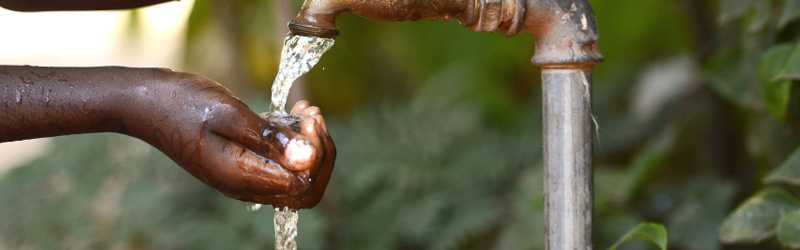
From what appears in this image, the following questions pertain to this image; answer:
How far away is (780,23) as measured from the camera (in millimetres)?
1011

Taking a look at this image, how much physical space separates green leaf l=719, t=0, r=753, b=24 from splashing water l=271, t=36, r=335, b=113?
0.57 meters

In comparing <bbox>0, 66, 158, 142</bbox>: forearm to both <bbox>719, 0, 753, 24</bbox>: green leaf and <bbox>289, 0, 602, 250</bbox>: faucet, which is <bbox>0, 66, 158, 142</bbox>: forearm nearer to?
<bbox>289, 0, 602, 250</bbox>: faucet

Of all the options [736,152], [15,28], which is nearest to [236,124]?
[736,152]

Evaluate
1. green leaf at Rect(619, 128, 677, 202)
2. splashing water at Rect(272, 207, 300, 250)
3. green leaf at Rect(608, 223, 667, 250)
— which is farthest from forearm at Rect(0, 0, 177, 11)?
green leaf at Rect(619, 128, 677, 202)

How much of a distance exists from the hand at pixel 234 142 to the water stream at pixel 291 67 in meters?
0.07

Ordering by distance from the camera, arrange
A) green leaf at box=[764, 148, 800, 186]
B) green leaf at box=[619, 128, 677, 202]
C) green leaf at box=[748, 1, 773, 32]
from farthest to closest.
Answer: green leaf at box=[619, 128, 677, 202]
green leaf at box=[748, 1, 773, 32]
green leaf at box=[764, 148, 800, 186]

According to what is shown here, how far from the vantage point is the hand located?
1.96ft


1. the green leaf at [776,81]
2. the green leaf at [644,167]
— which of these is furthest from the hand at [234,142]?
the green leaf at [644,167]

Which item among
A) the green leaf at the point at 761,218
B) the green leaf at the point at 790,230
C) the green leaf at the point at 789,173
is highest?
the green leaf at the point at 789,173

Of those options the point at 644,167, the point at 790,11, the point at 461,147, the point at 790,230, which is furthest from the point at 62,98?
the point at 461,147

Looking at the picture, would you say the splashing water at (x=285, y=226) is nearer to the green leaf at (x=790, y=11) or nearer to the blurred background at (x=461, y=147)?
the blurred background at (x=461, y=147)

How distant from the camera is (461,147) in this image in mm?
1674

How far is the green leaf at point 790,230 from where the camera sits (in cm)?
82

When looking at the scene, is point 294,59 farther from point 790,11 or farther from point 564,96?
point 790,11
